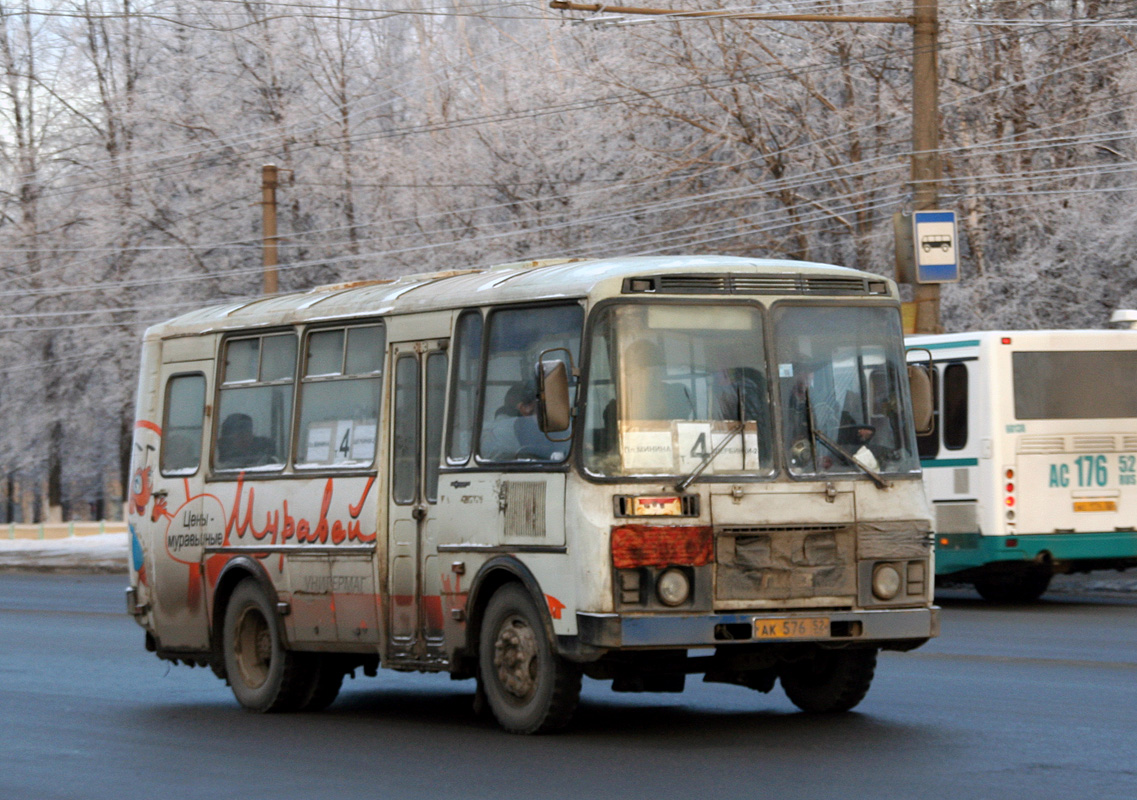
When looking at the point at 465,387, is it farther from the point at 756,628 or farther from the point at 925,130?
the point at 925,130

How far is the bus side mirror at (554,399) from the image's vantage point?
9828 mm

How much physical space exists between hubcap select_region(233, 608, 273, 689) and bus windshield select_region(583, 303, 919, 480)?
3615 millimetres

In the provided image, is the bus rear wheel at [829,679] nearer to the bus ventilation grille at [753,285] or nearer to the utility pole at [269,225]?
the bus ventilation grille at [753,285]

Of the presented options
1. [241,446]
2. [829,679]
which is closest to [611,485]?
[829,679]

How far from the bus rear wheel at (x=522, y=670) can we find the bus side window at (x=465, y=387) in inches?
35.4

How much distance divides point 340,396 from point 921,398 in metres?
3.56

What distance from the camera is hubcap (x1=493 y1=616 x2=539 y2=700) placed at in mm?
10258

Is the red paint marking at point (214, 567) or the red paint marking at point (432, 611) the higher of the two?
the red paint marking at point (214, 567)

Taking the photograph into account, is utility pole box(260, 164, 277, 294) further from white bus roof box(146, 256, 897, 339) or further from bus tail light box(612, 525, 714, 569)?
bus tail light box(612, 525, 714, 569)

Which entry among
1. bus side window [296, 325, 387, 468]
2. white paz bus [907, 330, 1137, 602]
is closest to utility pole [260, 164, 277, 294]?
white paz bus [907, 330, 1137, 602]

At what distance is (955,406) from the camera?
2073 cm

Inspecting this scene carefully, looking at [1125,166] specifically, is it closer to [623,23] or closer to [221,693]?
[623,23]

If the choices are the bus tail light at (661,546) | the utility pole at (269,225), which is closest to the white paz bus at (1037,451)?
the bus tail light at (661,546)

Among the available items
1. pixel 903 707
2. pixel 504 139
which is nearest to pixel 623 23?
pixel 903 707
